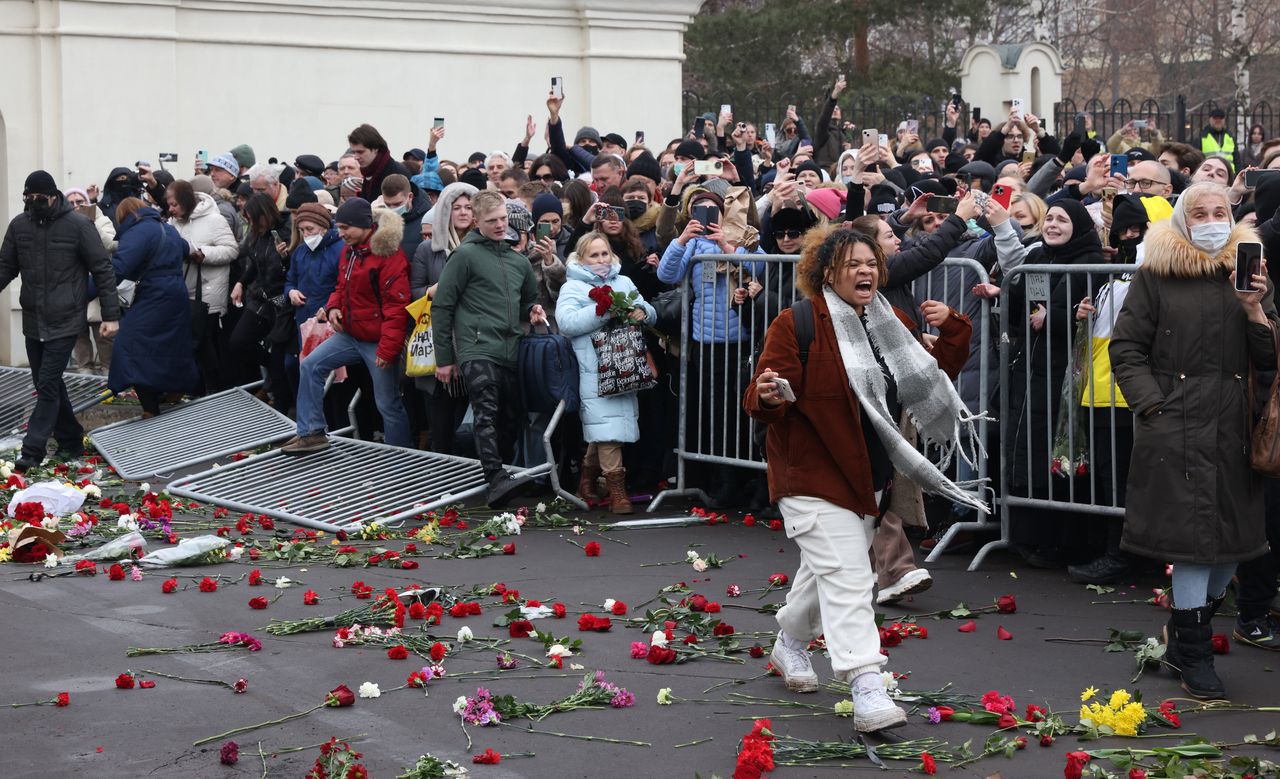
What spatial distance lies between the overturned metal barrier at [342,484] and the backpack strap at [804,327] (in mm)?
4491

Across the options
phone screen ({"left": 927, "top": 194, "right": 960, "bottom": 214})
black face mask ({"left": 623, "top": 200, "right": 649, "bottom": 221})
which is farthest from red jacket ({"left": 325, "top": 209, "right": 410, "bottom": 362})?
phone screen ({"left": 927, "top": 194, "right": 960, "bottom": 214})

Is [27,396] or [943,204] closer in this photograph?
[943,204]

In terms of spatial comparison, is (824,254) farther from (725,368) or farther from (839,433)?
(725,368)

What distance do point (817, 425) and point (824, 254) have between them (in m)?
0.67

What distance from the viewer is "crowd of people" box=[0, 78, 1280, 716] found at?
6.40m

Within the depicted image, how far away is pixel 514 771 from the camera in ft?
18.6

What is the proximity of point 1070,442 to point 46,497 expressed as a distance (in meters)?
6.37

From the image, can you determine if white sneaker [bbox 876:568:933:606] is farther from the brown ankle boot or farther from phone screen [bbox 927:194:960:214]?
the brown ankle boot

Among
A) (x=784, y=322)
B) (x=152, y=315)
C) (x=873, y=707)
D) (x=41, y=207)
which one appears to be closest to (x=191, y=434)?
(x=152, y=315)

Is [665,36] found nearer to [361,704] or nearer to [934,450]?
[934,450]

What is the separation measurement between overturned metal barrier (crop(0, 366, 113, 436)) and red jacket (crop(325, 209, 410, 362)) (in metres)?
3.87

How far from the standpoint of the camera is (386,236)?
461 inches

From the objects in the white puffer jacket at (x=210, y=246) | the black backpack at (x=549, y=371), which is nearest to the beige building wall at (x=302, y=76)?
the white puffer jacket at (x=210, y=246)

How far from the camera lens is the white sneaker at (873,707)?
5.87 meters
